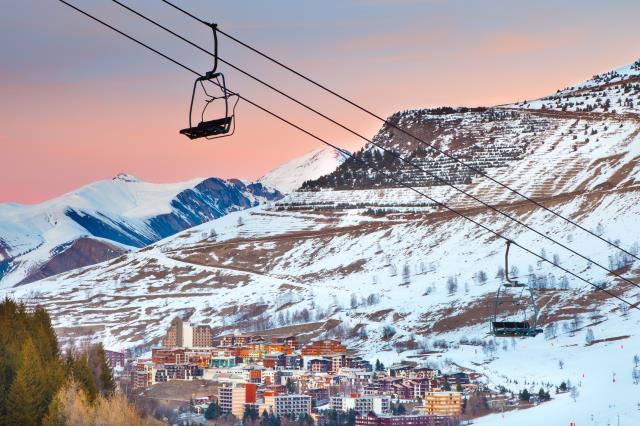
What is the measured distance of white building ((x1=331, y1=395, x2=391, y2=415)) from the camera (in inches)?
5027

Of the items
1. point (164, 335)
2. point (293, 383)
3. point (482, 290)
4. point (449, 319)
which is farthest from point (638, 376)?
point (164, 335)

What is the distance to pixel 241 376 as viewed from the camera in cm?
16088

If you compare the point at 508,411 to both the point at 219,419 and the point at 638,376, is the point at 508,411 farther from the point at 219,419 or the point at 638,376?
the point at 219,419

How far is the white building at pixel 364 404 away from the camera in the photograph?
127688 mm

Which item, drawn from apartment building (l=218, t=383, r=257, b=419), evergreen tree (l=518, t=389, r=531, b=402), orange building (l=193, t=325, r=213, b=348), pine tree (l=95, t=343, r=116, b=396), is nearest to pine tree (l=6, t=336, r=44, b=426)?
pine tree (l=95, t=343, r=116, b=396)

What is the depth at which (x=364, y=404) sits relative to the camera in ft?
428

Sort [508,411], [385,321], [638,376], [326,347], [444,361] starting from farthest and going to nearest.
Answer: [385,321] < [326,347] < [444,361] < [638,376] < [508,411]

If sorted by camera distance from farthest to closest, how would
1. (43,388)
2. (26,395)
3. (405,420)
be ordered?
(405,420)
(43,388)
(26,395)

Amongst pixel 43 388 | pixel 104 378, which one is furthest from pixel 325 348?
pixel 43 388

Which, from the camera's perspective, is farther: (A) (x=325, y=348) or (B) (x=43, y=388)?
(A) (x=325, y=348)

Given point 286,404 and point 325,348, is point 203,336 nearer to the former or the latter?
point 325,348

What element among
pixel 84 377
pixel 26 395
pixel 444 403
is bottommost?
pixel 26 395

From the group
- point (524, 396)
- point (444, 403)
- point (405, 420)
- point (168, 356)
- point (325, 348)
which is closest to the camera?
point (524, 396)

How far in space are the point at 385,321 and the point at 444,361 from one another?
31.5 metres
